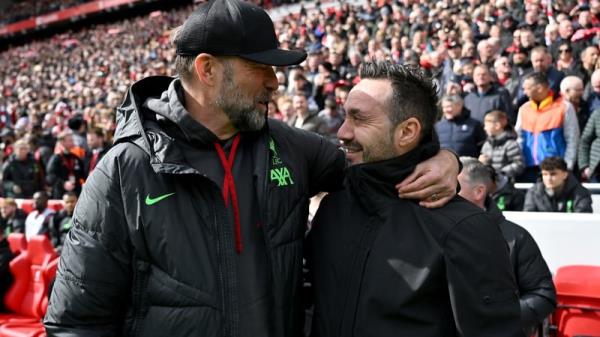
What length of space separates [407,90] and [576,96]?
5093mm

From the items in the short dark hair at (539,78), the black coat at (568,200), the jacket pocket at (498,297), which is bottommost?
the black coat at (568,200)

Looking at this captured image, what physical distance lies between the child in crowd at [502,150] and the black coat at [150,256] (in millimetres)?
4640

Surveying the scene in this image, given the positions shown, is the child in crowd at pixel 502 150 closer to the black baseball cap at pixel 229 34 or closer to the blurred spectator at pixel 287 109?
the blurred spectator at pixel 287 109

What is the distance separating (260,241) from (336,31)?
12.1 meters

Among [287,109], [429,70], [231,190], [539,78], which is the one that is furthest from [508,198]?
[231,190]

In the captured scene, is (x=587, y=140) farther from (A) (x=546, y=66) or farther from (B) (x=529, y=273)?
(B) (x=529, y=273)

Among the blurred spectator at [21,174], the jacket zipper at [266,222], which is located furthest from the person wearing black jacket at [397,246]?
the blurred spectator at [21,174]

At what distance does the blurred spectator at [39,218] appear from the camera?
816 centimetres

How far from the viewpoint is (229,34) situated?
170 cm

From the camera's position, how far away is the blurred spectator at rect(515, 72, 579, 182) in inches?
236

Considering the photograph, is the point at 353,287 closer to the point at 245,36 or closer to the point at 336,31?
the point at 245,36

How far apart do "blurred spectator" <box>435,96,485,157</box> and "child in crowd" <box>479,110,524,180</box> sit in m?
0.33

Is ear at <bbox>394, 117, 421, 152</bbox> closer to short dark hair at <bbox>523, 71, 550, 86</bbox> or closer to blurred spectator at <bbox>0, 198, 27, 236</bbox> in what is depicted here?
short dark hair at <bbox>523, 71, 550, 86</bbox>

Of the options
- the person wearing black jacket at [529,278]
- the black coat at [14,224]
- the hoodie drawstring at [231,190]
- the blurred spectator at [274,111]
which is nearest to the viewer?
the hoodie drawstring at [231,190]
